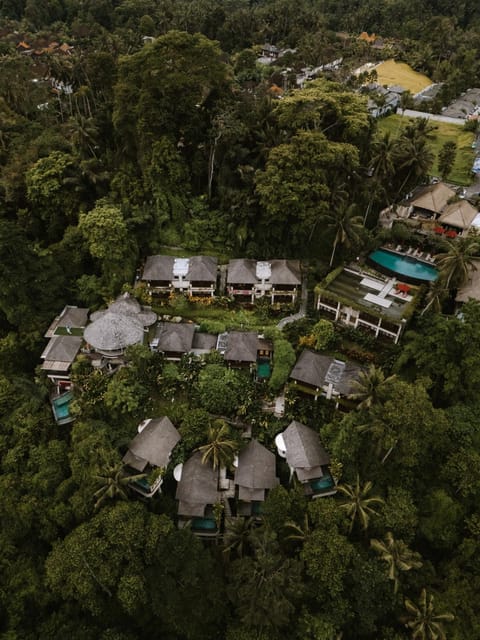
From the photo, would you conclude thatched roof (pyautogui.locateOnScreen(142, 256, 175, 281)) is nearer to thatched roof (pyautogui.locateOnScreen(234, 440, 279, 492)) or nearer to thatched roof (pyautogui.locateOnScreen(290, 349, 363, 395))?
thatched roof (pyautogui.locateOnScreen(290, 349, 363, 395))

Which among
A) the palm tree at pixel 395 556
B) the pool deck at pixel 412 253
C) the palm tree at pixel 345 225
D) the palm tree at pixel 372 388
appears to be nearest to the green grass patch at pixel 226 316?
the palm tree at pixel 345 225

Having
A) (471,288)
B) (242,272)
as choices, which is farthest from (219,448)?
(471,288)

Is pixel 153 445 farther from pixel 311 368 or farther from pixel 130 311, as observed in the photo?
pixel 311 368

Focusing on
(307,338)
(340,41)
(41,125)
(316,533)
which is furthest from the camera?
(340,41)

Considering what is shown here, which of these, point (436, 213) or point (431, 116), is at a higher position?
point (431, 116)

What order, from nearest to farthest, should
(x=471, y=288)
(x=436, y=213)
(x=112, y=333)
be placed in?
1. (x=112, y=333)
2. (x=471, y=288)
3. (x=436, y=213)

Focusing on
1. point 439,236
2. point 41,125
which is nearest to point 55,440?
point 439,236

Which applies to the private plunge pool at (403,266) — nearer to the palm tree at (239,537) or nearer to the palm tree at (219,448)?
the palm tree at (219,448)

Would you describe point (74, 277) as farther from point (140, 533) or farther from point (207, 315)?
point (140, 533)
